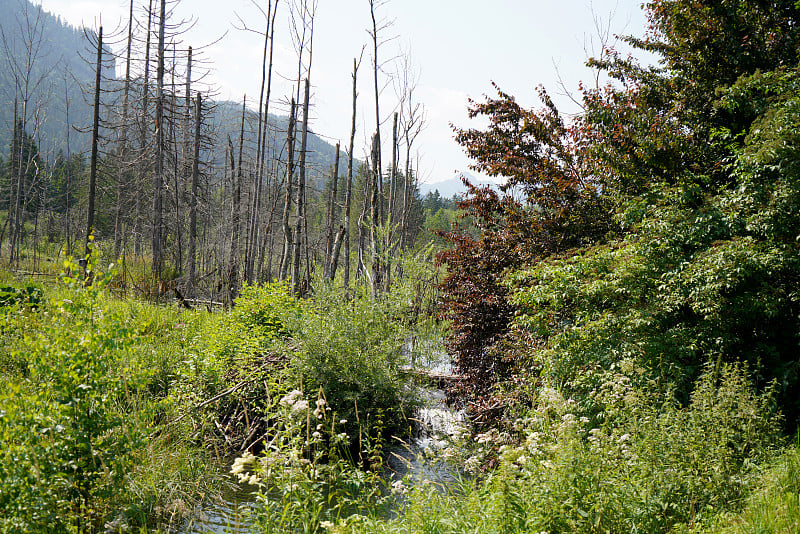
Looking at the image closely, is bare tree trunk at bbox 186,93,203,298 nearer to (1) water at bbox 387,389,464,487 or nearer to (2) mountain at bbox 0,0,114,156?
(1) water at bbox 387,389,464,487

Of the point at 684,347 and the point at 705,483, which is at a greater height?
the point at 684,347

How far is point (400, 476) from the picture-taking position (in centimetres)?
596

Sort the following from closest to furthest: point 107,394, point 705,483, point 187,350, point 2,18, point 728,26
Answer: point 705,483 → point 107,394 → point 728,26 → point 187,350 → point 2,18

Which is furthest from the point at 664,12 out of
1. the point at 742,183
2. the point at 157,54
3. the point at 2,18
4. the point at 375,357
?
the point at 2,18

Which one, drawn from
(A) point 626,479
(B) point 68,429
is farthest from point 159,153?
(A) point 626,479

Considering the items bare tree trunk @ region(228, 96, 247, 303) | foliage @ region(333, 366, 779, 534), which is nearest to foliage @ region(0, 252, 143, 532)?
foliage @ region(333, 366, 779, 534)

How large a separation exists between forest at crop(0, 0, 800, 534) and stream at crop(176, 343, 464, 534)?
81 mm

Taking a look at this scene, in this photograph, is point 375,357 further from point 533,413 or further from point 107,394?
point 107,394

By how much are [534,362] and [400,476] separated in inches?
90.6

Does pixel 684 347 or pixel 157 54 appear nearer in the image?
pixel 684 347

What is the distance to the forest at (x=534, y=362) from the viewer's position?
10.4ft

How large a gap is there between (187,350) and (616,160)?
7.44m

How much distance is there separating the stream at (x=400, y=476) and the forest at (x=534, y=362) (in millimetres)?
81

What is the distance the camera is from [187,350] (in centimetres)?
793
